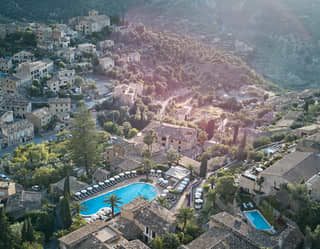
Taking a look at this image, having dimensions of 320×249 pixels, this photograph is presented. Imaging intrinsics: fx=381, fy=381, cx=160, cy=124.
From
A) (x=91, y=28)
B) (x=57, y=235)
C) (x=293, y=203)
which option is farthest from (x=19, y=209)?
(x=91, y=28)

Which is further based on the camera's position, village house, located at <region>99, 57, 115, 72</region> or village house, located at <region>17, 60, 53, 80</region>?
village house, located at <region>99, 57, 115, 72</region>

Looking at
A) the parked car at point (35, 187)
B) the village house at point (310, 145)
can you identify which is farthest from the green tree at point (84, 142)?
the village house at point (310, 145)

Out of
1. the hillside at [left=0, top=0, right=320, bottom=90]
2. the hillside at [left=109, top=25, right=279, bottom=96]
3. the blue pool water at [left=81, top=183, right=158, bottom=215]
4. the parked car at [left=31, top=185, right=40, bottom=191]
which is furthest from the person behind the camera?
the hillside at [left=0, top=0, right=320, bottom=90]

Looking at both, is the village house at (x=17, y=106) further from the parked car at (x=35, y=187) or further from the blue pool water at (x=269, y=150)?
the blue pool water at (x=269, y=150)

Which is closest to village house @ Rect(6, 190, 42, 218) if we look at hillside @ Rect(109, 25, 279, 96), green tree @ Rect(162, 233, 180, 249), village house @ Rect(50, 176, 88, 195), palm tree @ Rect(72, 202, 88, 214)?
village house @ Rect(50, 176, 88, 195)

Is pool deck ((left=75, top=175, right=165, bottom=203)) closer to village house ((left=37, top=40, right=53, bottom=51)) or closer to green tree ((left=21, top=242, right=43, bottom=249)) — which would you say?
green tree ((left=21, top=242, right=43, bottom=249))

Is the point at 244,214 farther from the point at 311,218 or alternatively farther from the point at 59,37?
Result: the point at 59,37

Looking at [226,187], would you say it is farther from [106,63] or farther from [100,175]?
[106,63]
